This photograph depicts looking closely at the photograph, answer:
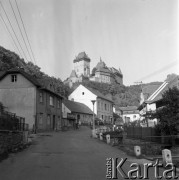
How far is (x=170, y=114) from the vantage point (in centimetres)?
2291

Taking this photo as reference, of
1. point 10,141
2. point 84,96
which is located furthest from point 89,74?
point 10,141

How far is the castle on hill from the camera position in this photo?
152 m

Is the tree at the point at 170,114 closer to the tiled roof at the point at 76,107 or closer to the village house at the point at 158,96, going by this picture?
the village house at the point at 158,96

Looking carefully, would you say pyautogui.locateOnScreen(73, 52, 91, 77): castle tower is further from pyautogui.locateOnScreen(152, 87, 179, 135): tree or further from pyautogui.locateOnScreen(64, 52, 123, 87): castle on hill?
pyautogui.locateOnScreen(152, 87, 179, 135): tree

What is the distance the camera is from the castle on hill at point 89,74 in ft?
498

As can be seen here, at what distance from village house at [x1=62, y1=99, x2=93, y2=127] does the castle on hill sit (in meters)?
80.1

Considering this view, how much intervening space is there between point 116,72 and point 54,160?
506 ft

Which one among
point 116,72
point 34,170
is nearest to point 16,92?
point 34,170

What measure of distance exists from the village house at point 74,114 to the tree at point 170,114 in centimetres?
2943

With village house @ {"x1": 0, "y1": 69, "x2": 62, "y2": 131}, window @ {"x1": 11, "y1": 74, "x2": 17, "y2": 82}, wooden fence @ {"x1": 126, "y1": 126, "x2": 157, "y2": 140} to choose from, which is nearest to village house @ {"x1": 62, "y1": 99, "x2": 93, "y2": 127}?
Result: village house @ {"x1": 0, "y1": 69, "x2": 62, "y2": 131}

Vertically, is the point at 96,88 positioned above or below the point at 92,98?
above

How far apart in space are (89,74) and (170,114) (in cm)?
14125

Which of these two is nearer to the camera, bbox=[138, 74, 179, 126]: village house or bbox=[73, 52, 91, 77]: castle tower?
bbox=[138, 74, 179, 126]: village house

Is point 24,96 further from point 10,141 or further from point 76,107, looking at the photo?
point 76,107
